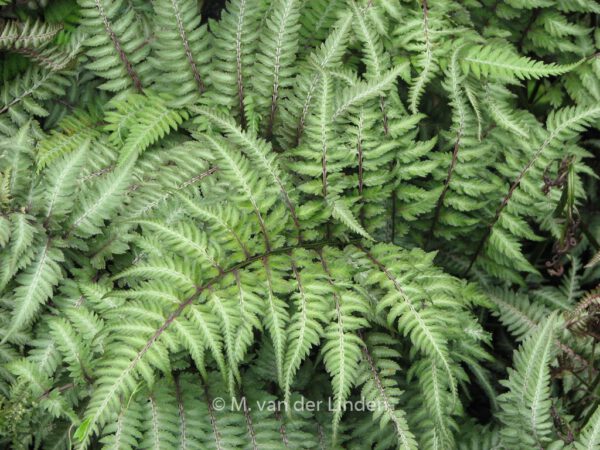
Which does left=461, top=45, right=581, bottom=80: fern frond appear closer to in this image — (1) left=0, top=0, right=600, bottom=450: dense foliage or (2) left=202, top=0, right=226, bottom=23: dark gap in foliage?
(1) left=0, top=0, right=600, bottom=450: dense foliage

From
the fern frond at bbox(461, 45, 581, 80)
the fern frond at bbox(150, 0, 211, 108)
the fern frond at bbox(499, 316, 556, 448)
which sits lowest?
the fern frond at bbox(499, 316, 556, 448)

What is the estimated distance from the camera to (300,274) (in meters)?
2.39

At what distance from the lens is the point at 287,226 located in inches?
101

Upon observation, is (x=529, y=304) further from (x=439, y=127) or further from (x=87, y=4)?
(x=87, y=4)

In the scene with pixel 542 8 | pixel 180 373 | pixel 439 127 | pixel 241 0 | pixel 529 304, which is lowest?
pixel 180 373

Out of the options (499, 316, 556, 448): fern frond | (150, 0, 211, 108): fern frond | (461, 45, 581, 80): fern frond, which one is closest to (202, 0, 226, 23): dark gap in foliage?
(150, 0, 211, 108): fern frond

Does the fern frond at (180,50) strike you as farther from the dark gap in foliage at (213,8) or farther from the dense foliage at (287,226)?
the dark gap in foliage at (213,8)

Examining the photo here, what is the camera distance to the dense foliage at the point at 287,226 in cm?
234

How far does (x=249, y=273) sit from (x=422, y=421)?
95 cm

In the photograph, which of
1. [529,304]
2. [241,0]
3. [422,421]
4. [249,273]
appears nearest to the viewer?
[249,273]

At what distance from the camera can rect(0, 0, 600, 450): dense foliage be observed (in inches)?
92.2

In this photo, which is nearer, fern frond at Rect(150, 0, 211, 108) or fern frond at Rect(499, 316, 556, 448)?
fern frond at Rect(499, 316, 556, 448)

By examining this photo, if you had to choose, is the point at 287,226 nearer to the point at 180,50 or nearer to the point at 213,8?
the point at 180,50

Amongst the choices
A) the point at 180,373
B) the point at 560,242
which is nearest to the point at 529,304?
the point at 560,242
